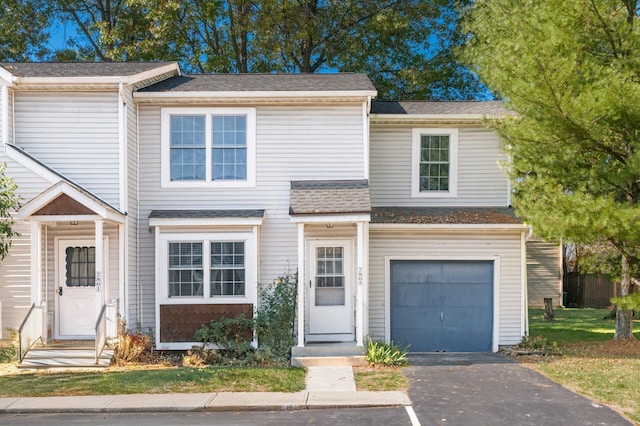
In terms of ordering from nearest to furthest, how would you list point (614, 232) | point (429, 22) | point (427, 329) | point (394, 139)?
point (614, 232) → point (427, 329) → point (394, 139) → point (429, 22)

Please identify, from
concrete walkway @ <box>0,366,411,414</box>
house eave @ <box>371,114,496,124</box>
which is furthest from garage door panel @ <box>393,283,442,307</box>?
concrete walkway @ <box>0,366,411,414</box>

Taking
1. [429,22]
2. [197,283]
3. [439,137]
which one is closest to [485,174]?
[439,137]

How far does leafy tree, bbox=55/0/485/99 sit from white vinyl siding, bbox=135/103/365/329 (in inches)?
455

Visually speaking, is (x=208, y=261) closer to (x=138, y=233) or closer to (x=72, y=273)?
(x=138, y=233)

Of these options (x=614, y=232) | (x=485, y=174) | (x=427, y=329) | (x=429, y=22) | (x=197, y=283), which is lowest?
(x=427, y=329)

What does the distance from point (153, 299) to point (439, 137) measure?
7907mm

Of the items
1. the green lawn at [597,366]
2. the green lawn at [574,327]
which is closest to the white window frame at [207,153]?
the green lawn at [597,366]

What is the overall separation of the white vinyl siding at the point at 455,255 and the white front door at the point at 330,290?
0.74 meters

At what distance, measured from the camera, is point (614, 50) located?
15844 millimetres

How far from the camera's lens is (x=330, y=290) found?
54.3 ft

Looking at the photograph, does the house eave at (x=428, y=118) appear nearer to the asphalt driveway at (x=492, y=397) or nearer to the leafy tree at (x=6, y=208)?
the asphalt driveway at (x=492, y=397)

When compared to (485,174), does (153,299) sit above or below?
below

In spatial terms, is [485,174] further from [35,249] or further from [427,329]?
[35,249]

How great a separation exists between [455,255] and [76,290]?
8.44 metres
